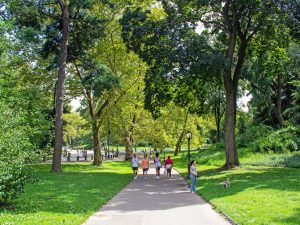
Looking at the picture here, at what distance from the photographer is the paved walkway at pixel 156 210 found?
36.1ft

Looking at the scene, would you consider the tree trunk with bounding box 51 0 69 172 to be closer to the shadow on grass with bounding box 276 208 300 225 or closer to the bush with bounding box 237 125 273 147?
the shadow on grass with bounding box 276 208 300 225

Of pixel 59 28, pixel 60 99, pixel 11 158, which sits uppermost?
pixel 59 28

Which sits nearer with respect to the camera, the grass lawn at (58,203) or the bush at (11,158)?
the grass lawn at (58,203)

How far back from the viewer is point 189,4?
26641 millimetres

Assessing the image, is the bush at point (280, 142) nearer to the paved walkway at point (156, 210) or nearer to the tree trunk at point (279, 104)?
the tree trunk at point (279, 104)

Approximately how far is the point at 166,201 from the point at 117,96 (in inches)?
911

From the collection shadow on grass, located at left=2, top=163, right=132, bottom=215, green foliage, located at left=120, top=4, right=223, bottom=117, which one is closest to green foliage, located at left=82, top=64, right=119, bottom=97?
green foliage, located at left=120, top=4, right=223, bottom=117

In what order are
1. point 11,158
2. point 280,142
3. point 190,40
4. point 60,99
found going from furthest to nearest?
point 280,142 → point 60,99 → point 190,40 → point 11,158

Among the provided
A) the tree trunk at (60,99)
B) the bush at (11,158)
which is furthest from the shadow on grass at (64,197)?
the tree trunk at (60,99)

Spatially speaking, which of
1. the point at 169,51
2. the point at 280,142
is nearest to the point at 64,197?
the point at 169,51

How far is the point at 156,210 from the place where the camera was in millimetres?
12852

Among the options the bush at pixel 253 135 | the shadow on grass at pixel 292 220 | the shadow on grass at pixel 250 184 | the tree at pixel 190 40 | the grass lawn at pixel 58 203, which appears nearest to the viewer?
the shadow on grass at pixel 292 220

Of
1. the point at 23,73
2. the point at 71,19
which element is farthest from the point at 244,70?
the point at 23,73

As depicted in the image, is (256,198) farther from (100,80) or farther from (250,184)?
(100,80)
